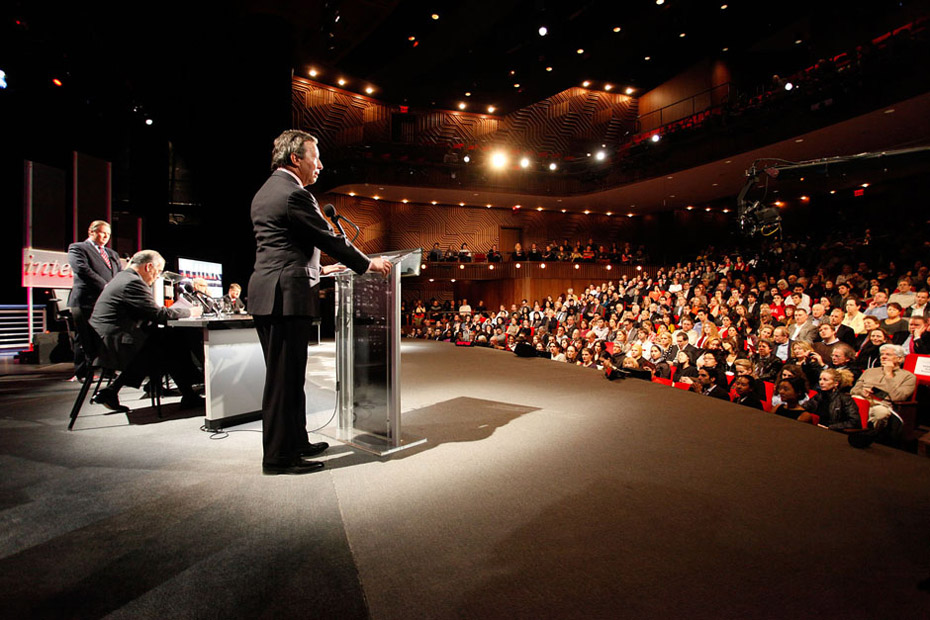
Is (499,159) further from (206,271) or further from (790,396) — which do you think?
(790,396)

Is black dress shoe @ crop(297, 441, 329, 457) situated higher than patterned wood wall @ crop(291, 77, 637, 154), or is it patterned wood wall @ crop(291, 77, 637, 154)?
patterned wood wall @ crop(291, 77, 637, 154)

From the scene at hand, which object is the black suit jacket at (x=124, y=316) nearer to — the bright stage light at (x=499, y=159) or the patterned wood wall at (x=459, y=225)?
the patterned wood wall at (x=459, y=225)

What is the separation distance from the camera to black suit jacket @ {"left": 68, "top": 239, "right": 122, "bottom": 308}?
3.77 metres

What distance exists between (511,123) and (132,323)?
1669 centimetres

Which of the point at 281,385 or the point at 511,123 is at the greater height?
the point at 511,123

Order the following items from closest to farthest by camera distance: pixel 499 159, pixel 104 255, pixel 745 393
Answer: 1. pixel 745 393
2. pixel 104 255
3. pixel 499 159

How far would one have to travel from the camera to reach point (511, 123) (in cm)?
1753

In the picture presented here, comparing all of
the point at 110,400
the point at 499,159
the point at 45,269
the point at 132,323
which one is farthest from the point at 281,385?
the point at 499,159

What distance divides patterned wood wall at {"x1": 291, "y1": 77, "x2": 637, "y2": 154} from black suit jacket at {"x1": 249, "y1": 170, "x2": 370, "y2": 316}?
14187 mm

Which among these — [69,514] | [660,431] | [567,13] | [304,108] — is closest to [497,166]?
[567,13]

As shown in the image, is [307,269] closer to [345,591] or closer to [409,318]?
[345,591]

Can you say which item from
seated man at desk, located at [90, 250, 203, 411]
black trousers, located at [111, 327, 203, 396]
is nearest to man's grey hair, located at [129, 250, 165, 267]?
seated man at desk, located at [90, 250, 203, 411]

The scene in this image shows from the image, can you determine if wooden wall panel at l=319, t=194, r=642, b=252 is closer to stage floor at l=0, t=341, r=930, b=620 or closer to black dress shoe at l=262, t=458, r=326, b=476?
stage floor at l=0, t=341, r=930, b=620

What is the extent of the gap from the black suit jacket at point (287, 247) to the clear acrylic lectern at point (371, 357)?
0.33m
